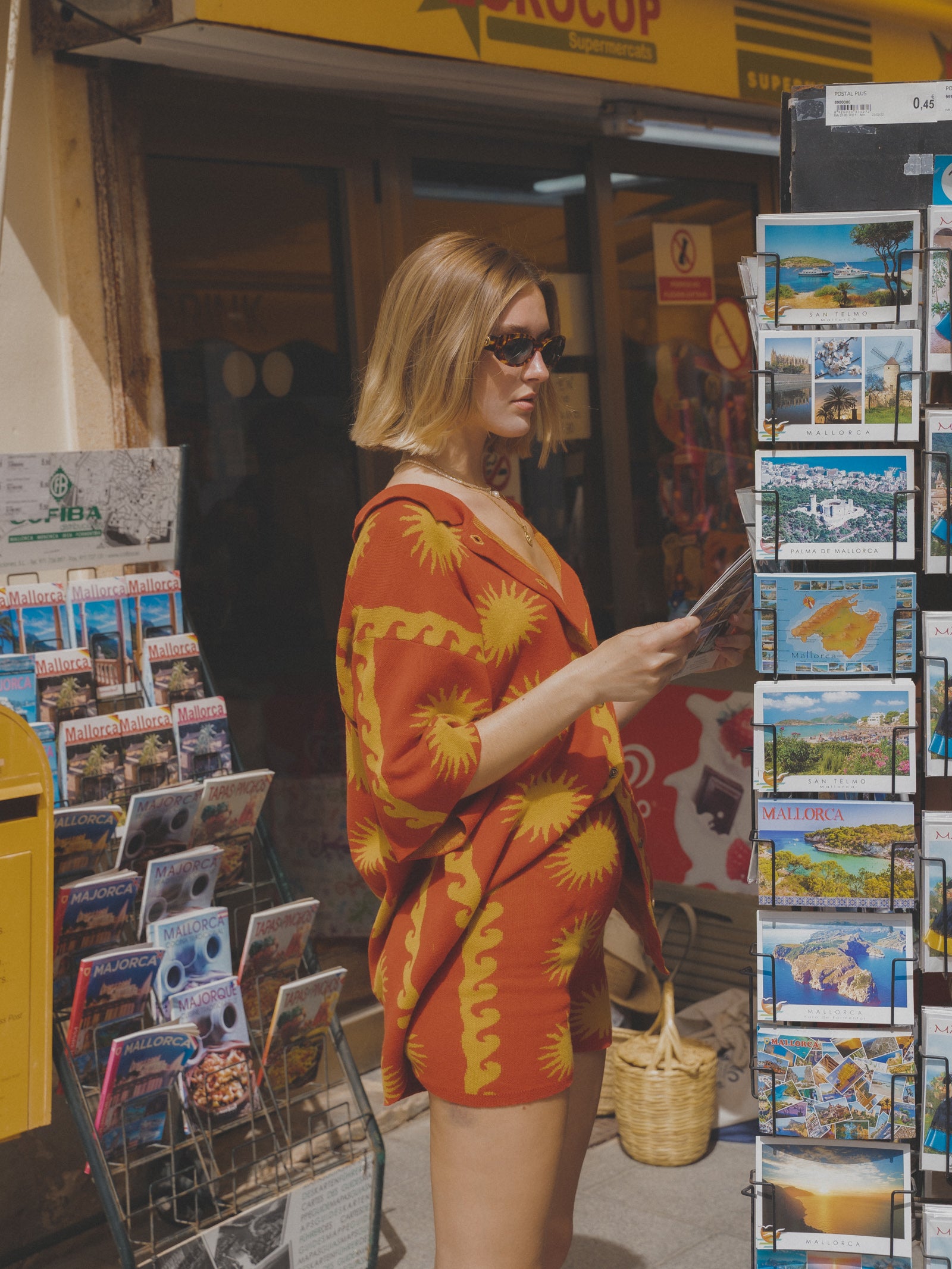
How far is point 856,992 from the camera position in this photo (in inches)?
82.2

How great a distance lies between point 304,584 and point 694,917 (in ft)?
5.20

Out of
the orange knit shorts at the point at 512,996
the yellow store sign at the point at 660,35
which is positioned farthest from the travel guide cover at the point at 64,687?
the yellow store sign at the point at 660,35

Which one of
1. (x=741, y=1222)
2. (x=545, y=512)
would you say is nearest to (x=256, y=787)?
(x=741, y=1222)

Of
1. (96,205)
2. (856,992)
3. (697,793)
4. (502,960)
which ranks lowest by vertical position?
(697,793)

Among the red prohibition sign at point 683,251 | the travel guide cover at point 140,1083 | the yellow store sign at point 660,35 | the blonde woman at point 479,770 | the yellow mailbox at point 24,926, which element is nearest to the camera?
the blonde woman at point 479,770

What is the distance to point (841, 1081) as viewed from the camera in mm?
2096

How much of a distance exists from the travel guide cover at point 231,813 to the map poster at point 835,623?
1.36m

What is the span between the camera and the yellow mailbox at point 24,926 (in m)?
2.54

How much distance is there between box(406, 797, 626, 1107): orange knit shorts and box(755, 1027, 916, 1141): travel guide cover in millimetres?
338

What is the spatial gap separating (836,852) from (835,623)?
34 cm

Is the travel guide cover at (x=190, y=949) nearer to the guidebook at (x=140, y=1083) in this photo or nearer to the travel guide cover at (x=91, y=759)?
the guidebook at (x=140, y=1083)

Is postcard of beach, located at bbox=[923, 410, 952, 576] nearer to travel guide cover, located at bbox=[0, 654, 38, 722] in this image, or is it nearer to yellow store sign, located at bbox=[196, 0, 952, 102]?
travel guide cover, located at bbox=[0, 654, 38, 722]

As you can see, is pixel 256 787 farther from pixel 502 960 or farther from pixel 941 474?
pixel 941 474

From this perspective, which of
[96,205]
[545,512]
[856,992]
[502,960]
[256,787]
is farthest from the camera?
[545,512]
